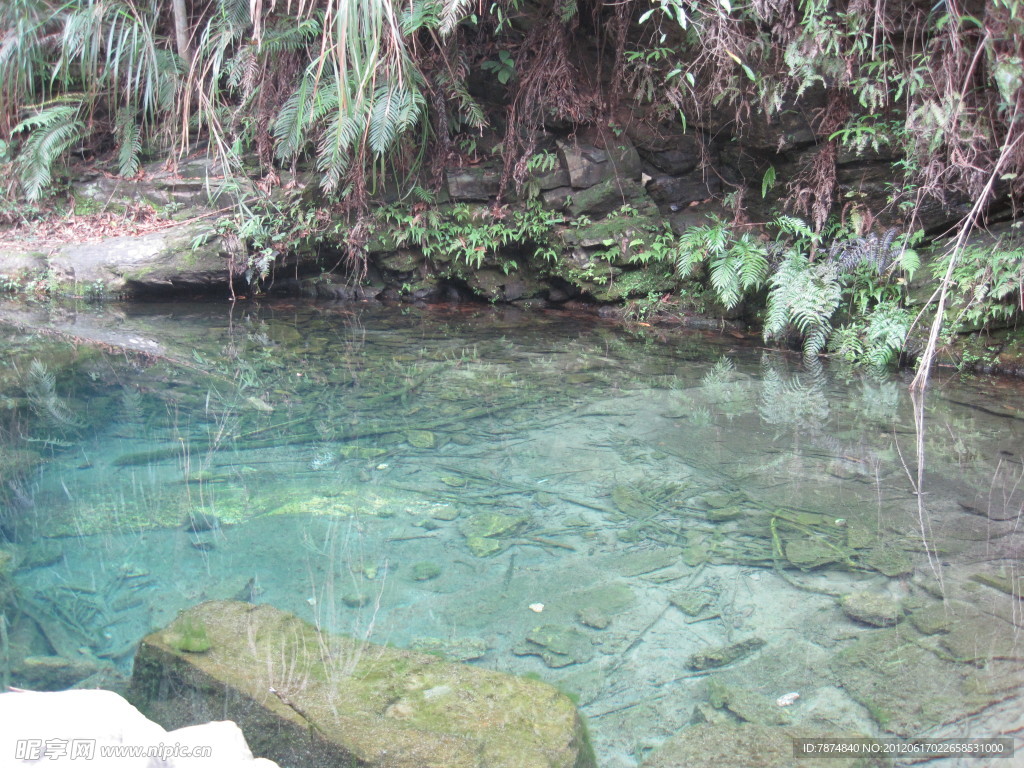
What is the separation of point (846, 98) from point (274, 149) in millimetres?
6030

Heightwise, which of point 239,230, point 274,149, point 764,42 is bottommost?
point 239,230

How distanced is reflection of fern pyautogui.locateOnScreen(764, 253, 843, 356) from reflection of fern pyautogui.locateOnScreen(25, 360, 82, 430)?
5.41 metres

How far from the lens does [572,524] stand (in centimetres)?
336

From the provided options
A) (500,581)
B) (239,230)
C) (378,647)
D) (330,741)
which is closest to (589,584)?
(500,581)

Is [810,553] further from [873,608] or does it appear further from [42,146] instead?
[42,146]

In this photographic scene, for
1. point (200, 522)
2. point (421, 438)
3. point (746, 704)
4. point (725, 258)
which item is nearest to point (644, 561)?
point (746, 704)

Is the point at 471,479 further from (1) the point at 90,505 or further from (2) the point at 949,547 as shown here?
(2) the point at 949,547

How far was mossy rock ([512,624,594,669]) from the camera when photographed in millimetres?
2492

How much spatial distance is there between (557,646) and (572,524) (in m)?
0.86

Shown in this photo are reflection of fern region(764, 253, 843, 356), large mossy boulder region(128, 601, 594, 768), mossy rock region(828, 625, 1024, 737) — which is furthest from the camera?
reflection of fern region(764, 253, 843, 356)

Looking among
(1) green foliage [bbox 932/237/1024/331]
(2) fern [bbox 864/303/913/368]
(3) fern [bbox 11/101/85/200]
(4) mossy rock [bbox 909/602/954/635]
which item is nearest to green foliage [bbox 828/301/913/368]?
(2) fern [bbox 864/303/913/368]

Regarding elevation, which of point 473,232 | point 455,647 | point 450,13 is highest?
point 450,13

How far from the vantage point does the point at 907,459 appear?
4.03m

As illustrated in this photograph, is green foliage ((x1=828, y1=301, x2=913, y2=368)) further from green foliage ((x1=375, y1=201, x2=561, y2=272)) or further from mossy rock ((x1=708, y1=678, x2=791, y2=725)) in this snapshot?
mossy rock ((x1=708, y1=678, x2=791, y2=725))
